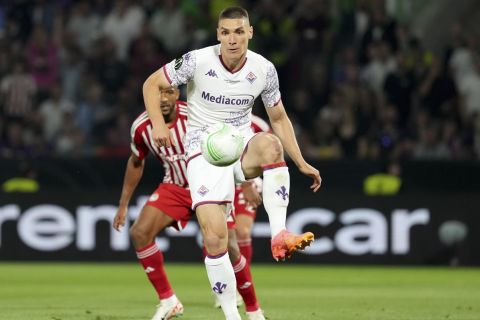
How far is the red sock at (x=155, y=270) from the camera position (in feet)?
32.1

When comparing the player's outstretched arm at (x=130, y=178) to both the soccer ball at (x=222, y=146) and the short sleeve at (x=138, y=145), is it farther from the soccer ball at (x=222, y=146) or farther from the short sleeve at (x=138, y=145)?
the soccer ball at (x=222, y=146)

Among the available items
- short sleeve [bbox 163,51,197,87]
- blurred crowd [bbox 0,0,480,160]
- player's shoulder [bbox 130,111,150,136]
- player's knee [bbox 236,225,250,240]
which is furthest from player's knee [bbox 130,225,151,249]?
blurred crowd [bbox 0,0,480,160]

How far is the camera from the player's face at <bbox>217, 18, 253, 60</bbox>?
833 cm

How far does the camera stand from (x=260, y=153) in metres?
8.26

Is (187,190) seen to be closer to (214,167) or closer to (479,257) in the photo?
(214,167)

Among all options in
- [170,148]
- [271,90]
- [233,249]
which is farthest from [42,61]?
[271,90]

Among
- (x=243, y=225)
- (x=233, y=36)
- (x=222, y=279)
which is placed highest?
Answer: (x=233, y=36)

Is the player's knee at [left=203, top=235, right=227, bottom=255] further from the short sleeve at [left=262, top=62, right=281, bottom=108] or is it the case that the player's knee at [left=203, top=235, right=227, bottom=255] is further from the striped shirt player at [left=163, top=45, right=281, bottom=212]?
the short sleeve at [left=262, top=62, right=281, bottom=108]

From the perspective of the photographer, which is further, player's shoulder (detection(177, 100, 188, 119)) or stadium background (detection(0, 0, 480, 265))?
stadium background (detection(0, 0, 480, 265))

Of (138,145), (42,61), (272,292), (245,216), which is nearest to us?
(138,145)

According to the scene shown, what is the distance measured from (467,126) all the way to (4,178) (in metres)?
6.55

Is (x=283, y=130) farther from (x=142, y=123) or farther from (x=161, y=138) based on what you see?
(x=142, y=123)

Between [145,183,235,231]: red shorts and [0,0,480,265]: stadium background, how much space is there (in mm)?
5832

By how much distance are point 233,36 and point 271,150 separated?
81cm
